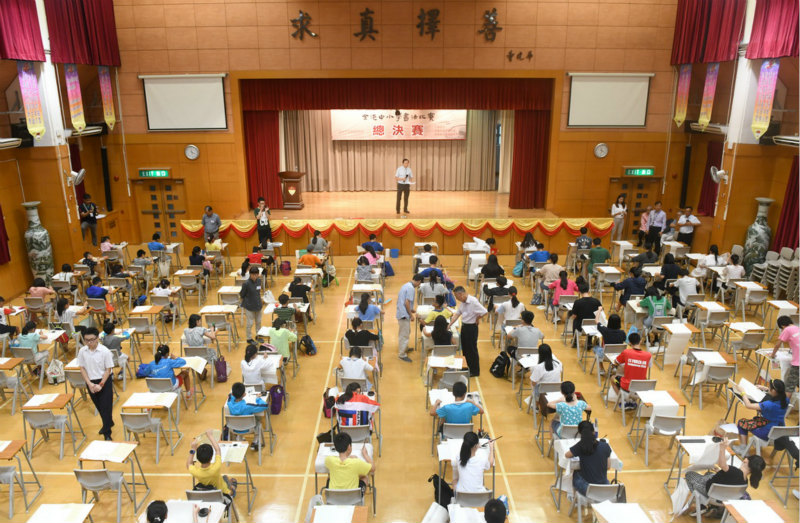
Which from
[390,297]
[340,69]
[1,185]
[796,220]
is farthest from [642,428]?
[1,185]

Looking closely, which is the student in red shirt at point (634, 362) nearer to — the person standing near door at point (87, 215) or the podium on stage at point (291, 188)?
the podium on stage at point (291, 188)

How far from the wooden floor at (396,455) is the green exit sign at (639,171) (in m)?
9.94

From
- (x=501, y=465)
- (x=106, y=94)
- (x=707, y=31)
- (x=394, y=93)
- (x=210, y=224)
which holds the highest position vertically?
(x=707, y=31)

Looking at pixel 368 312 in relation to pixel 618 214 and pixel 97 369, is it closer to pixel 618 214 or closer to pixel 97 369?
pixel 97 369

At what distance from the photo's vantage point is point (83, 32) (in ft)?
57.5

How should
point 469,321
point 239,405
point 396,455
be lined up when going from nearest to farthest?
point 239,405, point 396,455, point 469,321

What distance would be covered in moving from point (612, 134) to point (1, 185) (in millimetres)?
17895

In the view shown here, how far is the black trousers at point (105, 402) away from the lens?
9.30 m

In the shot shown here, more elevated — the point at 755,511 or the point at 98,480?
the point at 755,511

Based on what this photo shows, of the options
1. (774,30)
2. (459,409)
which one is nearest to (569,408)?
(459,409)

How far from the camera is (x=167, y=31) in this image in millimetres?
19312

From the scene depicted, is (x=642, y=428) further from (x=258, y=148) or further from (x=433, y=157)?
(x=433, y=157)

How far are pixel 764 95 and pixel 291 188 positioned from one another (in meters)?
14.8

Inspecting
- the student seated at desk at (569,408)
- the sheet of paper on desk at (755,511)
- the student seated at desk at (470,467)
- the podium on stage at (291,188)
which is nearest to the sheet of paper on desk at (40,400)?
the student seated at desk at (470,467)
